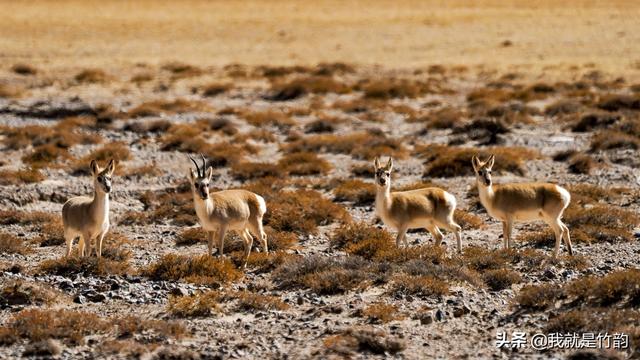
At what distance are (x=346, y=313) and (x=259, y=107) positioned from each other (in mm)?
25179

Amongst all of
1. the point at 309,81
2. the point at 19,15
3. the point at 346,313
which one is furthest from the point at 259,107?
the point at 19,15

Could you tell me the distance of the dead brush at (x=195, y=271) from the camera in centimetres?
1203

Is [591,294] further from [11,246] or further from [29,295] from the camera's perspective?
[11,246]

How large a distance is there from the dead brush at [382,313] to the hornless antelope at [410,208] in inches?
107

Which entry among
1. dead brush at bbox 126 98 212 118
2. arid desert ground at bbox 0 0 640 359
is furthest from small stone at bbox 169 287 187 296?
dead brush at bbox 126 98 212 118

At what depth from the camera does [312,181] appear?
70.4 ft

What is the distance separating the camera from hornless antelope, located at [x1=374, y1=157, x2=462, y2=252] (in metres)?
13.5

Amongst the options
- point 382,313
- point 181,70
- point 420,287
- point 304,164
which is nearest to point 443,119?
point 304,164

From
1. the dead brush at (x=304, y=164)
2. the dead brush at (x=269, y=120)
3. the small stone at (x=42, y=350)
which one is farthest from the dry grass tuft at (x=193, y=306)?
the dead brush at (x=269, y=120)

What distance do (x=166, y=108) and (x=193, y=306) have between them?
75.4 ft

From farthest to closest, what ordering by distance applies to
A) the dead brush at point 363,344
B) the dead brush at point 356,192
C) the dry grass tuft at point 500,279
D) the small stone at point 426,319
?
the dead brush at point 356,192 → the dry grass tuft at point 500,279 → the small stone at point 426,319 → the dead brush at point 363,344

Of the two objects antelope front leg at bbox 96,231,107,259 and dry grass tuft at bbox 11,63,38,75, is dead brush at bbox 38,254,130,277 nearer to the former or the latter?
antelope front leg at bbox 96,231,107,259

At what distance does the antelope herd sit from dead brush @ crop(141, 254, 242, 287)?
0.33m

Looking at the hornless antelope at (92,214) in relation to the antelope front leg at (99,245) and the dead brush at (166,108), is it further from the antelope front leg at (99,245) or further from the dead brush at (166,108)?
the dead brush at (166,108)
